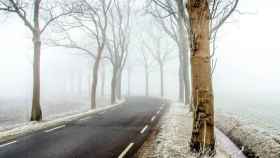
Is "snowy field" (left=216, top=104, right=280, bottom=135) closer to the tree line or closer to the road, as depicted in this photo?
the tree line

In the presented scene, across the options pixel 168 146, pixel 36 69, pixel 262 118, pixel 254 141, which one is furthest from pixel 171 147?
pixel 262 118

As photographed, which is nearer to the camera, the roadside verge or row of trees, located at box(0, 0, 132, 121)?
the roadside verge

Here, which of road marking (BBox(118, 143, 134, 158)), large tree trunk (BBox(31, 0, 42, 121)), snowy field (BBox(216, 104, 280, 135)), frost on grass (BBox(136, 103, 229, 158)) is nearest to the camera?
frost on grass (BBox(136, 103, 229, 158))

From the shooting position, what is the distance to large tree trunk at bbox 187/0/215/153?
5836 millimetres

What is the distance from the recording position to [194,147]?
19.9 ft

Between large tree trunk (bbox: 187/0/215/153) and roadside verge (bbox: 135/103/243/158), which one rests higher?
large tree trunk (bbox: 187/0/215/153)

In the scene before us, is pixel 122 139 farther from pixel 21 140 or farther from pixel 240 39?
pixel 240 39

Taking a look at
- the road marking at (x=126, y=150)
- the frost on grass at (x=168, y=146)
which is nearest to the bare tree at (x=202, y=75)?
the frost on grass at (x=168, y=146)

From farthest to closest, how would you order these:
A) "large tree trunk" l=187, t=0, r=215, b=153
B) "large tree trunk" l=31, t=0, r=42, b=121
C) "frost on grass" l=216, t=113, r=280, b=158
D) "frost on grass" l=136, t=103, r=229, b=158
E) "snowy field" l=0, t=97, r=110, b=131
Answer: "snowy field" l=0, t=97, r=110, b=131 < "large tree trunk" l=31, t=0, r=42, b=121 < "frost on grass" l=216, t=113, r=280, b=158 < "frost on grass" l=136, t=103, r=229, b=158 < "large tree trunk" l=187, t=0, r=215, b=153

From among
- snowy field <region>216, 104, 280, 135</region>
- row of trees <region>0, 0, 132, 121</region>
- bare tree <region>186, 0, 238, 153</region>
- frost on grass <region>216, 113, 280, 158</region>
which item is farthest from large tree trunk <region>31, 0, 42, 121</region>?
snowy field <region>216, 104, 280, 135</region>

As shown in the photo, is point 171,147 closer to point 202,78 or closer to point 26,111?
point 202,78

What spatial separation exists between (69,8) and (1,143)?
34.7ft

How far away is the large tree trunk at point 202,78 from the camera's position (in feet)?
19.1

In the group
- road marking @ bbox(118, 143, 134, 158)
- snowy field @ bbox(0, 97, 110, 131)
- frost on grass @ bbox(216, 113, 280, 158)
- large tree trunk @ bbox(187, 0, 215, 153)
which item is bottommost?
snowy field @ bbox(0, 97, 110, 131)
